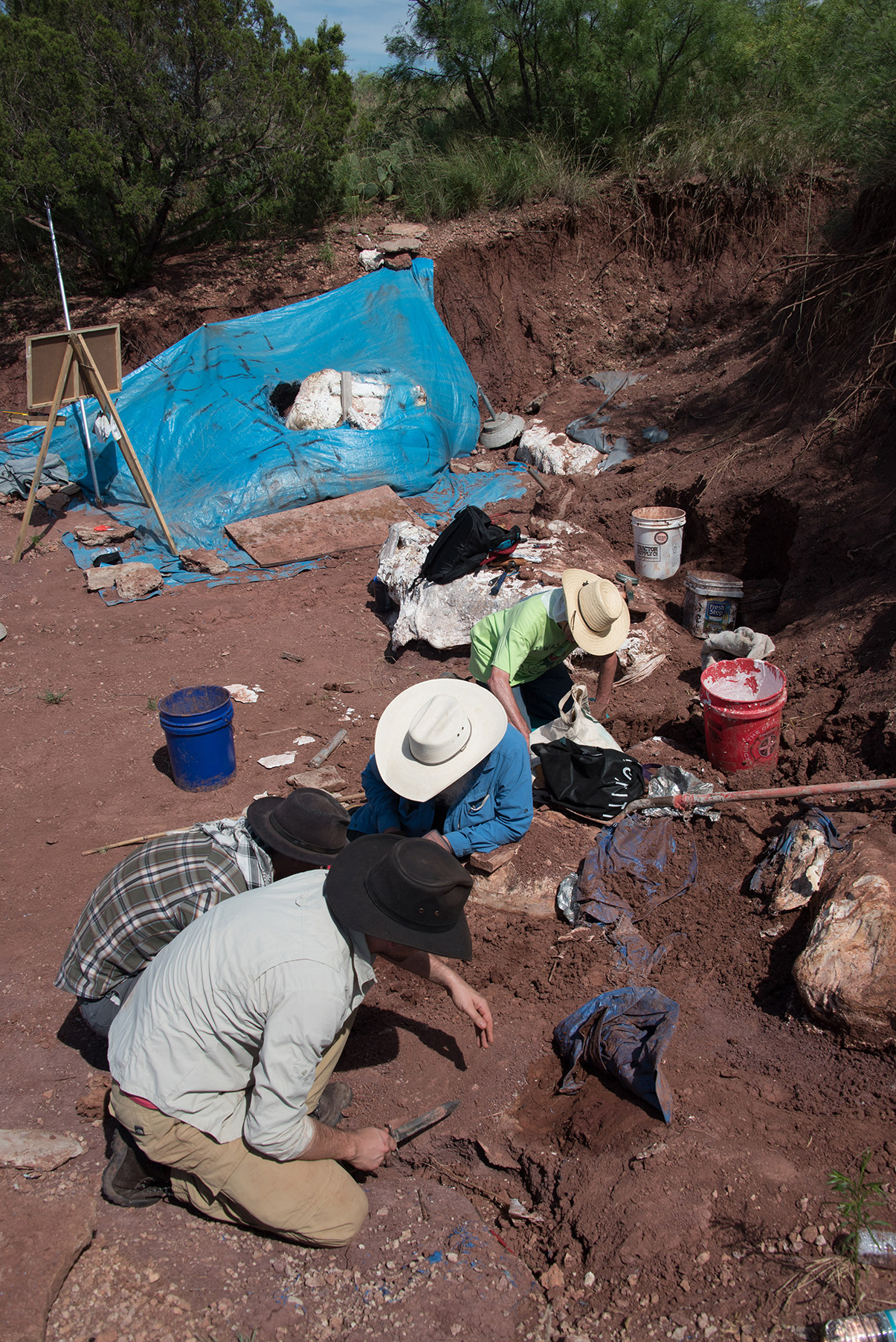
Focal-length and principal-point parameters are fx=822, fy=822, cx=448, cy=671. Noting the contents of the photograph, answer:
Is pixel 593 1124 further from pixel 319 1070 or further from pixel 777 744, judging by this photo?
pixel 777 744

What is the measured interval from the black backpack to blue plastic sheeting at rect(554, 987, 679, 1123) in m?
3.95

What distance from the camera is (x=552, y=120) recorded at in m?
13.8

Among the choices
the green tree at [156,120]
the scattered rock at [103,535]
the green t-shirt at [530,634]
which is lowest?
the scattered rock at [103,535]

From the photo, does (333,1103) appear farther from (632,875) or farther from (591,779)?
(591,779)

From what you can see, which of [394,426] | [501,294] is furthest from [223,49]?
[394,426]

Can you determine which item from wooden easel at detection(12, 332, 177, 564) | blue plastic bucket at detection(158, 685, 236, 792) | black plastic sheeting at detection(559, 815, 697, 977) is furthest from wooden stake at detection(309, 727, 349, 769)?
wooden easel at detection(12, 332, 177, 564)

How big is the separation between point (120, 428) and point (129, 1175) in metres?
7.62

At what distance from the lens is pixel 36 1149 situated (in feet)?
8.47

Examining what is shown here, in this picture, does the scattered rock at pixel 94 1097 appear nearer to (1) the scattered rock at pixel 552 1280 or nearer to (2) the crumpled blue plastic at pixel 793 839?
(1) the scattered rock at pixel 552 1280

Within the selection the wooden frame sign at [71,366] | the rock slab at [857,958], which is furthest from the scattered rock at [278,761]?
the wooden frame sign at [71,366]

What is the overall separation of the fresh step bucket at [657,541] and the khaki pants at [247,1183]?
5.75m

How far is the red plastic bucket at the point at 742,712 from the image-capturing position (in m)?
4.55

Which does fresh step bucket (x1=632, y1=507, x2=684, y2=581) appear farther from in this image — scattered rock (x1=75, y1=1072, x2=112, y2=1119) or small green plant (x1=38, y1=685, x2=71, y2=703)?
scattered rock (x1=75, y1=1072, x2=112, y2=1119)

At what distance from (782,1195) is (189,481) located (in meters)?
8.44
